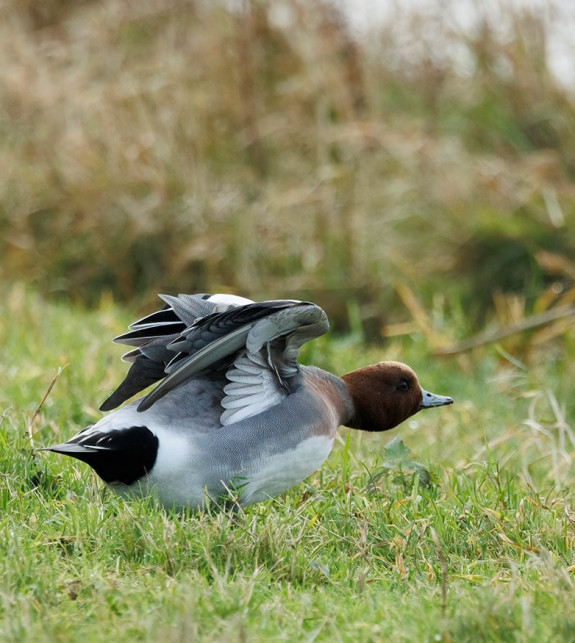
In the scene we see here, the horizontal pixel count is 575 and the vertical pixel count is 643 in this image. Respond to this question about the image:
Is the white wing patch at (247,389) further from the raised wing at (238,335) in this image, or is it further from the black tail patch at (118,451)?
the black tail patch at (118,451)

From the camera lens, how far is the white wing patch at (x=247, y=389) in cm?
347

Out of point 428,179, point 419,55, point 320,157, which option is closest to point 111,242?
point 320,157

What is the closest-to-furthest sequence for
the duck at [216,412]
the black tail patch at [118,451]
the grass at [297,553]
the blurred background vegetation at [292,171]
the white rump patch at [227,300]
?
the grass at [297,553] < the black tail patch at [118,451] < the duck at [216,412] < the white rump patch at [227,300] < the blurred background vegetation at [292,171]

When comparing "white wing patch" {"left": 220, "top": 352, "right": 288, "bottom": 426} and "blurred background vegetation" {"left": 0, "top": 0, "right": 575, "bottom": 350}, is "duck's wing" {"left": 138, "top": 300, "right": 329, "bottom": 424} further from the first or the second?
"blurred background vegetation" {"left": 0, "top": 0, "right": 575, "bottom": 350}

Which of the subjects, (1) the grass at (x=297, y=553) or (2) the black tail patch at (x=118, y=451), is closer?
(1) the grass at (x=297, y=553)

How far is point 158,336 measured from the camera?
369 cm

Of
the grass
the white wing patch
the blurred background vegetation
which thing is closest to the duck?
the white wing patch

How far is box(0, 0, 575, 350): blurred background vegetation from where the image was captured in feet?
26.3

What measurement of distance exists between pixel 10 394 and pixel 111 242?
379 cm

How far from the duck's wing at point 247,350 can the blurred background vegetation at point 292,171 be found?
12.6ft

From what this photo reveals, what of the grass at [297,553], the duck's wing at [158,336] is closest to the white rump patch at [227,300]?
the duck's wing at [158,336]

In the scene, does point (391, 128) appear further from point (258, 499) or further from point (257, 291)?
point (258, 499)

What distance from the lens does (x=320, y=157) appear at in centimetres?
827

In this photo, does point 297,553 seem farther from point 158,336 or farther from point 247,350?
point 158,336
